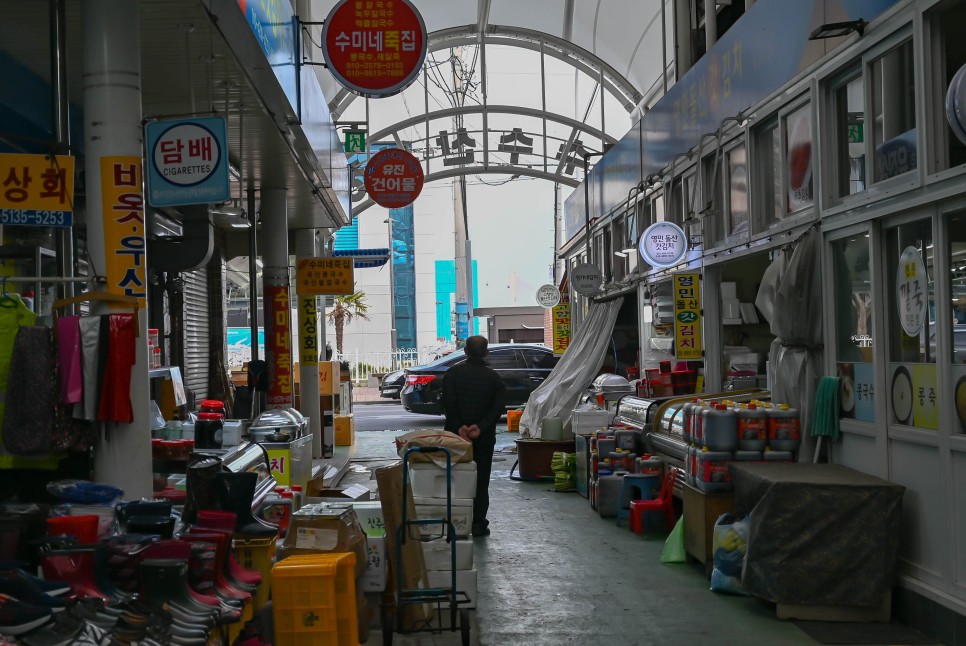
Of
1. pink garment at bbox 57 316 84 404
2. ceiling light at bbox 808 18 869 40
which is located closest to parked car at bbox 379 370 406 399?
ceiling light at bbox 808 18 869 40

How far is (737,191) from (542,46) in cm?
1351

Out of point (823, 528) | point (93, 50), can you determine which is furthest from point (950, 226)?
point (93, 50)

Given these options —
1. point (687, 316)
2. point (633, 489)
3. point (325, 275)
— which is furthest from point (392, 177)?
point (633, 489)

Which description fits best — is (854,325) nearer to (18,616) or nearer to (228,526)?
(228,526)

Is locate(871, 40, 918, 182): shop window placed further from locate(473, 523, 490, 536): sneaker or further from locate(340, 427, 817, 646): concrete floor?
locate(473, 523, 490, 536): sneaker

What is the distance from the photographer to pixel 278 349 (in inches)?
531

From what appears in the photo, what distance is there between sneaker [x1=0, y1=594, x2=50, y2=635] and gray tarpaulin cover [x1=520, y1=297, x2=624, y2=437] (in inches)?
436

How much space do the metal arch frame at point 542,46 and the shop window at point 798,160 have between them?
13562 millimetres

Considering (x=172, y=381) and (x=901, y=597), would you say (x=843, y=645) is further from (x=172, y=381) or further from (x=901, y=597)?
(x=172, y=381)

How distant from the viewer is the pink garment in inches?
212

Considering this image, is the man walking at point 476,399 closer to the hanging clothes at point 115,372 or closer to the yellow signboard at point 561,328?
the hanging clothes at point 115,372

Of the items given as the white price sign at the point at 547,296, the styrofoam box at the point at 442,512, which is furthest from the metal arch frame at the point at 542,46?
the styrofoam box at the point at 442,512

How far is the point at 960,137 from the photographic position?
555cm

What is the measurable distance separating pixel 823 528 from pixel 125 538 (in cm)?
419
